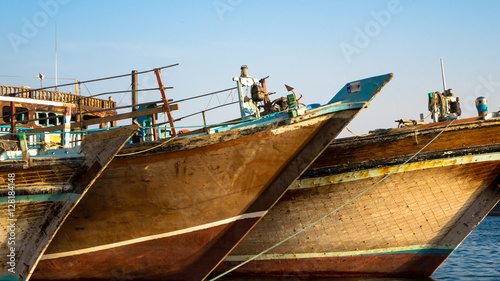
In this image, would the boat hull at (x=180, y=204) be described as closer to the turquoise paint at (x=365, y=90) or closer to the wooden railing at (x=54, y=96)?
the turquoise paint at (x=365, y=90)

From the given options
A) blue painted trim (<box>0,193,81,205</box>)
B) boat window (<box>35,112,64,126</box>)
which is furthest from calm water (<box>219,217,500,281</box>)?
boat window (<box>35,112,64,126</box>)

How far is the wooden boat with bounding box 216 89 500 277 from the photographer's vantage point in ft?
28.1

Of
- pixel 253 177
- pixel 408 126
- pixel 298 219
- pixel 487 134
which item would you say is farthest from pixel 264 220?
pixel 487 134

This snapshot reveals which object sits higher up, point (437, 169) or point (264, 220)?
point (437, 169)

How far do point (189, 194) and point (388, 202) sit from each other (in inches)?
163

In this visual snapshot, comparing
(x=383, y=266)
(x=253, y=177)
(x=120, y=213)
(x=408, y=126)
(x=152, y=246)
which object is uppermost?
(x=408, y=126)

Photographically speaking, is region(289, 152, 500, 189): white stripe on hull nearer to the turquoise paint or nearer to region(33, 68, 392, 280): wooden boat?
region(33, 68, 392, 280): wooden boat

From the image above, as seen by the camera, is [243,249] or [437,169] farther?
[243,249]

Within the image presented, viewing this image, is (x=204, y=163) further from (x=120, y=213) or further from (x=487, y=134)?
(x=487, y=134)

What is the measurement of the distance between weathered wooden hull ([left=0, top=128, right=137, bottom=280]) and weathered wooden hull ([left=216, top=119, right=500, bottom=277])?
408 centimetres

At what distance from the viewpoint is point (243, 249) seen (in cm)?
958

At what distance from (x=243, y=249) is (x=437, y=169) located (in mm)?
A: 4388

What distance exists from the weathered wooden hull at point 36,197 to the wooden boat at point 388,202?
11.5ft

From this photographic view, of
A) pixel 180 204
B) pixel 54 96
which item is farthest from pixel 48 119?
pixel 180 204
